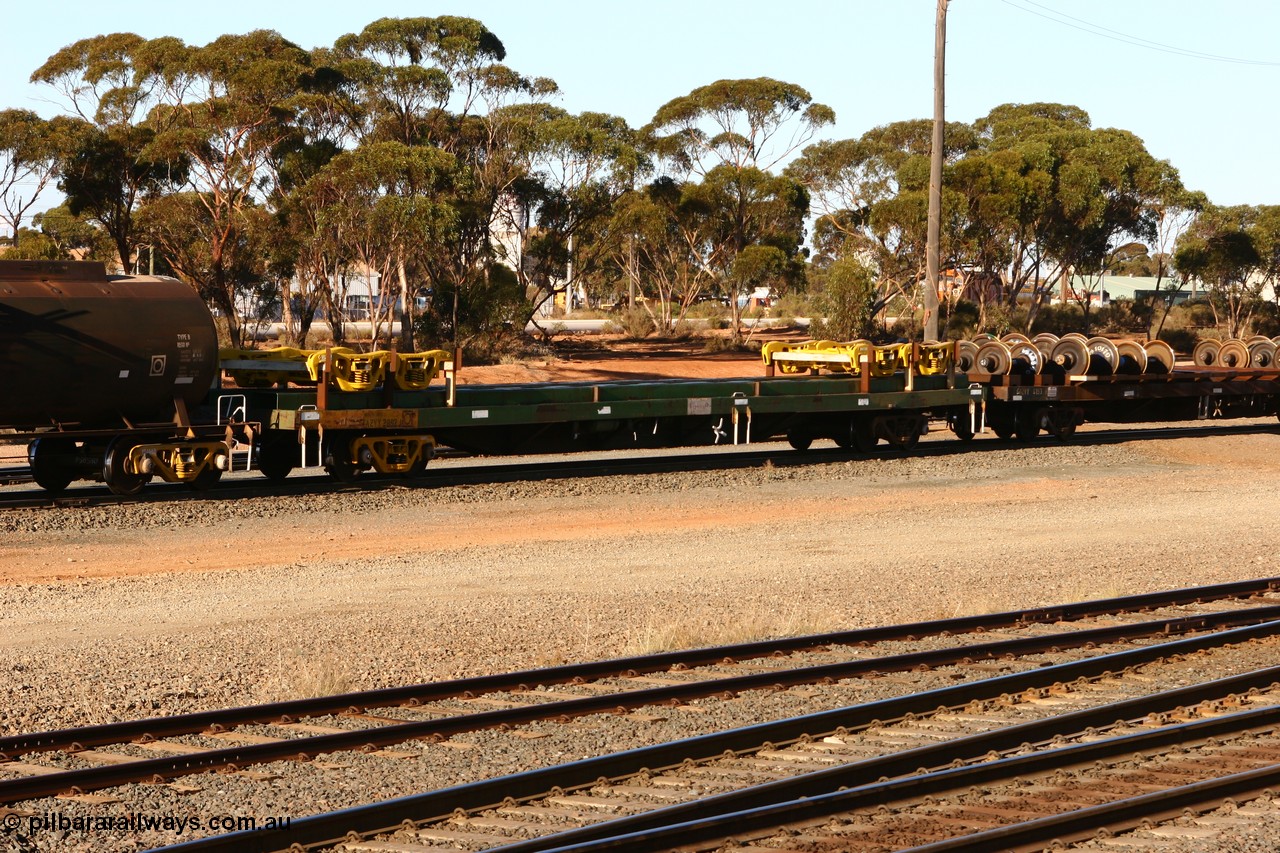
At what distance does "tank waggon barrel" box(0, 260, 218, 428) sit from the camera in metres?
16.0

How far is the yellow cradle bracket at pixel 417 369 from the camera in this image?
19453 millimetres

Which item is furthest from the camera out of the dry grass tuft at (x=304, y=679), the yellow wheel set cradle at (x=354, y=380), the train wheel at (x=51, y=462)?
the yellow wheel set cradle at (x=354, y=380)

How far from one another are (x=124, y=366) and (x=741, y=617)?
8949mm

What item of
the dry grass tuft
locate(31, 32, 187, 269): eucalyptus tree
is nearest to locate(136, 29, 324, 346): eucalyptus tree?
locate(31, 32, 187, 269): eucalyptus tree

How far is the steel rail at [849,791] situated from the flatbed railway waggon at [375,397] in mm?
12252

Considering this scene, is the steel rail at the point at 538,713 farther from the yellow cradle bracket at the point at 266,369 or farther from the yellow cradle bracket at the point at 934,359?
the yellow cradle bracket at the point at 934,359

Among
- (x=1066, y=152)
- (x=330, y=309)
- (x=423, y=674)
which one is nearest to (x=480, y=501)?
(x=423, y=674)

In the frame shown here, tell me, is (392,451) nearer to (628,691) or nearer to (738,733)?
(628,691)

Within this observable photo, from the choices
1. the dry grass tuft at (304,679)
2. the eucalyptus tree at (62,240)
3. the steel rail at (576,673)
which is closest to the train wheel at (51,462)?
the dry grass tuft at (304,679)

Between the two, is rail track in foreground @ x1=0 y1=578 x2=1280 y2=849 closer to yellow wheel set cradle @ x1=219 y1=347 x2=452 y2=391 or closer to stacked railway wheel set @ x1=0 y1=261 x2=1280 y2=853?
stacked railway wheel set @ x1=0 y1=261 x2=1280 y2=853

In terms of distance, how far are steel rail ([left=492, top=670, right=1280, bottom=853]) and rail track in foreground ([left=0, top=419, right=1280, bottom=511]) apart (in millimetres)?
12398

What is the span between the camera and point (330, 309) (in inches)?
1927

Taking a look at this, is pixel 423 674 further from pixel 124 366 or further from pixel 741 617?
pixel 124 366

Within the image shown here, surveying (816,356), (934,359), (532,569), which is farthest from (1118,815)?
(934,359)
